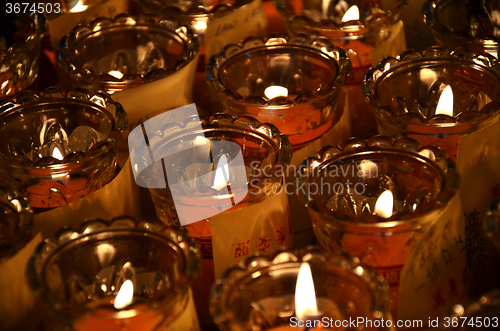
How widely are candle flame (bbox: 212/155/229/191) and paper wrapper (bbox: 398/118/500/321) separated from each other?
0.66 feet

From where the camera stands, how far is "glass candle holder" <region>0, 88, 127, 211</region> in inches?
21.7

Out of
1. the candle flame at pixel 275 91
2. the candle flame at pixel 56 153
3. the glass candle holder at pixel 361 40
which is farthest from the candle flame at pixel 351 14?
the candle flame at pixel 56 153

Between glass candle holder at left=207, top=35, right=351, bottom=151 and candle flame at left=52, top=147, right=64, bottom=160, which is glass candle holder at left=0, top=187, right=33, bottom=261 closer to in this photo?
candle flame at left=52, top=147, right=64, bottom=160

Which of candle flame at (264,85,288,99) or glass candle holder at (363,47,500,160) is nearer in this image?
glass candle holder at (363,47,500,160)

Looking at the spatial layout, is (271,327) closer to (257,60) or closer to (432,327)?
(432,327)

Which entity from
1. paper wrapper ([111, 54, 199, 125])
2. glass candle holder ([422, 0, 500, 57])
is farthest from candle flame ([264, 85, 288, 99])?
glass candle holder ([422, 0, 500, 57])

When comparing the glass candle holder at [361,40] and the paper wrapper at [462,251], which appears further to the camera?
the glass candle holder at [361,40]

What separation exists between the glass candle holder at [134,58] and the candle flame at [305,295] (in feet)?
1.08

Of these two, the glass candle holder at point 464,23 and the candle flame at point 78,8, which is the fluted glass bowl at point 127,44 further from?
the glass candle holder at point 464,23

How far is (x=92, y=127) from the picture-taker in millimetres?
641

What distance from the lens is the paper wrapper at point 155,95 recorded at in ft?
2.18

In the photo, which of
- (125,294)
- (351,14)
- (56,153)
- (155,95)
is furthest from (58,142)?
(351,14)

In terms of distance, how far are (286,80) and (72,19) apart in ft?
1.07

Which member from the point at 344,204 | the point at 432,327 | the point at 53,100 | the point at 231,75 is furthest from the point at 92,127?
the point at 432,327
